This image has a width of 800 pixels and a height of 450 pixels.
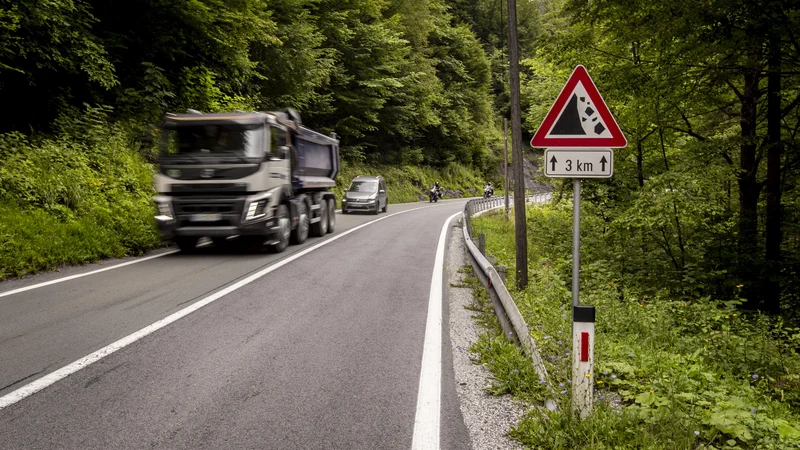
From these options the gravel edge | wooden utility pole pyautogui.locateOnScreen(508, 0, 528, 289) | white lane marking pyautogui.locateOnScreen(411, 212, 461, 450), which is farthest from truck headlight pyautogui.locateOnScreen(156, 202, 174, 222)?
wooden utility pole pyautogui.locateOnScreen(508, 0, 528, 289)

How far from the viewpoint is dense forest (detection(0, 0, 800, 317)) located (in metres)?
8.32

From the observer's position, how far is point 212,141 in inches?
406

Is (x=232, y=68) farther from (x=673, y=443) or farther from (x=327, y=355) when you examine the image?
(x=673, y=443)

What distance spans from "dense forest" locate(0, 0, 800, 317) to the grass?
6.66ft

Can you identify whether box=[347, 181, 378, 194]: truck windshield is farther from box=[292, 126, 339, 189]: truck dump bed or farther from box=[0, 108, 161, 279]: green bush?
box=[0, 108, 161, 279]: green bush

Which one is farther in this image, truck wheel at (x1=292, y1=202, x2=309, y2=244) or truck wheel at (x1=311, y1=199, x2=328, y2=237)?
truck wheel at (x1=311, y1=199, x2=328, y2=237)

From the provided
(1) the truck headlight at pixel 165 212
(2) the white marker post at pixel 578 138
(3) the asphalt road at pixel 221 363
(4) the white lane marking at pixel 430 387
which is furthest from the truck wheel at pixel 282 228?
(2) the white marker post at pixel 578 138

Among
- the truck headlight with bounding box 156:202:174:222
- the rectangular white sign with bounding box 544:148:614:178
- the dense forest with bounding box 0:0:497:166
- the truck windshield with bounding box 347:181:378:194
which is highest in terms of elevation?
the dense forest with bounding box 0:0:497:166

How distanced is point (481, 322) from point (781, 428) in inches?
129

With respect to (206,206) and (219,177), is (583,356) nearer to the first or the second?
(219,177)

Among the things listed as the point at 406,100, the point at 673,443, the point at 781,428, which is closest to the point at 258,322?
the point at 673,443

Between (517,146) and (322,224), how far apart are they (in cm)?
790

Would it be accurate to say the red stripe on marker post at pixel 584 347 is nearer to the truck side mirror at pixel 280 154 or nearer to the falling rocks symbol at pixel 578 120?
the falling rocks symbol at pixel 578 120

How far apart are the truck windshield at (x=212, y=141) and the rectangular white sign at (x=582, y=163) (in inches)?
302
